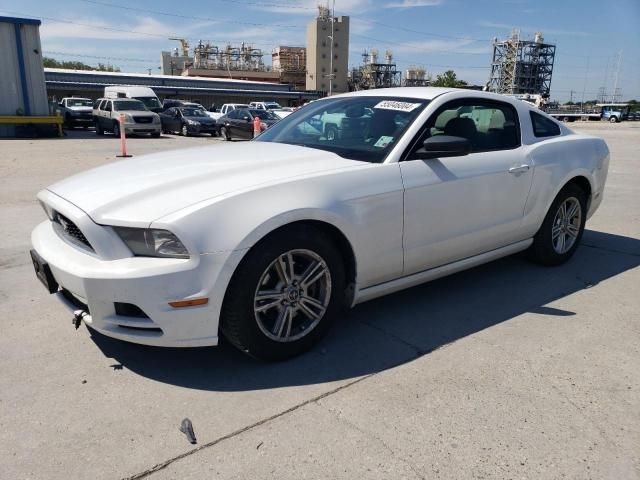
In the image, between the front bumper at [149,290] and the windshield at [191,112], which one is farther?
the windshield at [191,112]

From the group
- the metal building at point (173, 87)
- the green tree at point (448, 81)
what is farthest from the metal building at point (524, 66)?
the metal building at point (173, 87)

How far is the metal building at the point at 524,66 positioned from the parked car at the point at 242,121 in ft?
393

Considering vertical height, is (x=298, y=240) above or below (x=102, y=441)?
above

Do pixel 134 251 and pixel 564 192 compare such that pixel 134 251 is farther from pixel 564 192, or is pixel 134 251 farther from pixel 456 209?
pixel 564 192

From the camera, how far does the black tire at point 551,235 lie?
452 cm

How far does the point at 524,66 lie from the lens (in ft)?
427

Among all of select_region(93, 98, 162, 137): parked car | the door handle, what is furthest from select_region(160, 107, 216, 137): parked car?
the door handle

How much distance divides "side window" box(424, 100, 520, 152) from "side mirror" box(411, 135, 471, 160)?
0.18 meters

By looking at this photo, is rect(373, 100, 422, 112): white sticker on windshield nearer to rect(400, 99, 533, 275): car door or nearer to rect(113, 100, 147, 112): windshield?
rect(400, 99, 533, 275): car door

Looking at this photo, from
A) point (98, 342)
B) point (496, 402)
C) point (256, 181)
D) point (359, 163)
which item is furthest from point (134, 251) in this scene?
point (496, 402)

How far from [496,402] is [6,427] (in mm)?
2355

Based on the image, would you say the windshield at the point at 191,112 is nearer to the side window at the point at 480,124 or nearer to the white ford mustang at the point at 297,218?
the white ford mustang at the point at 297,218

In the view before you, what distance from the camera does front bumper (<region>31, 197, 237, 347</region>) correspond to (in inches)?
97.7

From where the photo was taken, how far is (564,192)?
181 inches
